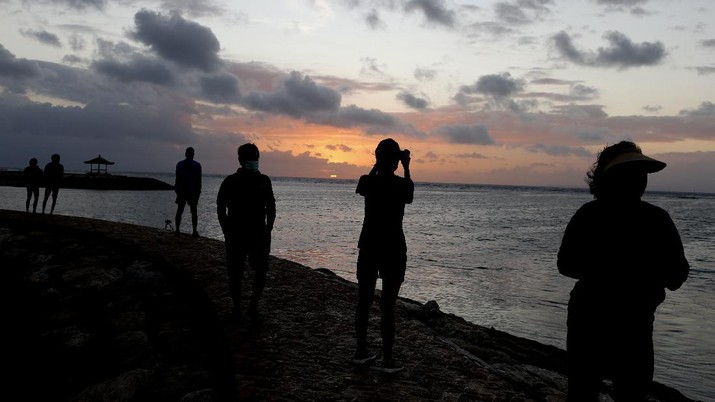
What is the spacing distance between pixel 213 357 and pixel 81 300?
169 inches

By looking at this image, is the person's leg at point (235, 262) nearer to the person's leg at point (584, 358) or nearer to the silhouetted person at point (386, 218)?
the silhouetted person at point (386, 218)

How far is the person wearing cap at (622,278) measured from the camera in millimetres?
2883

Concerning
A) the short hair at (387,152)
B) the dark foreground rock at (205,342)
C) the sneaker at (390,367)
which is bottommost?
the dark foreground rock at (205,342)

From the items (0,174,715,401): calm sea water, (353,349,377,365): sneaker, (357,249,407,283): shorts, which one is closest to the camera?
(357,249,407,283): shorts

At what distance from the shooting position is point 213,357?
19.9 ft

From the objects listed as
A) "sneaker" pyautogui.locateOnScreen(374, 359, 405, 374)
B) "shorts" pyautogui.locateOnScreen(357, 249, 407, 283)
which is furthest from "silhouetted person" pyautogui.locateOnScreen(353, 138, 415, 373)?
"sneaker" pyautogui.locateOnScreen(374, 359, 405, 374)

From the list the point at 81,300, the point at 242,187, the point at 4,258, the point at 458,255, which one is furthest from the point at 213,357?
the point at 458,255

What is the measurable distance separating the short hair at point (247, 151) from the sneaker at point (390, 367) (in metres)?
2.95

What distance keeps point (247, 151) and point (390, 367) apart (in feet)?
10.1

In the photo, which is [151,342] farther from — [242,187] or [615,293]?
[615,293]

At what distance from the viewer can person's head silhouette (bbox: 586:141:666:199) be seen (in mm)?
A: 2912

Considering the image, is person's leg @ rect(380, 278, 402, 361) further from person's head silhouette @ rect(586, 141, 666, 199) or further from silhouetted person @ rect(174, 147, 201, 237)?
silhouetted person @ rect(174, 147, 201, 237)

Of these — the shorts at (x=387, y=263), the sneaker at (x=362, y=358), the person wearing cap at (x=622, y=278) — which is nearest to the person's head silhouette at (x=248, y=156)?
the shorts at (x=387, y=263)

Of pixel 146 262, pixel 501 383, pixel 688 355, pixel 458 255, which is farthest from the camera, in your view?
pixel 458 255
